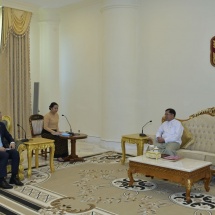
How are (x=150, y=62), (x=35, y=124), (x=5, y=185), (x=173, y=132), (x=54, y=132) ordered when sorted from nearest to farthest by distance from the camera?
(x=5, y=185) < (x=173, y=132) < (x=54, y=132) < (x=35, y=124) < (x=150, y=62)

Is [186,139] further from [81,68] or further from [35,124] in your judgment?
[81,68]

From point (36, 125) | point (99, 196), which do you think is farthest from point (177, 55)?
point (99, 196)

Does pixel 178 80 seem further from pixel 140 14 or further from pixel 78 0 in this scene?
pixel 78 0

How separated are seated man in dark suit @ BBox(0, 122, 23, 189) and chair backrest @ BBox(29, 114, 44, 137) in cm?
156

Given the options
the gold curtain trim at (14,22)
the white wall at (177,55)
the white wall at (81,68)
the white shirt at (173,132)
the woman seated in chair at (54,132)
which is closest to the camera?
the white shirt at (173,132)

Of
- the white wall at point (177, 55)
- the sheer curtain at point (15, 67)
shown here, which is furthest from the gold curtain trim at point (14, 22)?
the white wall at point (177, 55)

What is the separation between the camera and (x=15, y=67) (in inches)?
353

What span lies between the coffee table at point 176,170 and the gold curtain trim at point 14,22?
5.70 metres

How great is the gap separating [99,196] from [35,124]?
3095 mm

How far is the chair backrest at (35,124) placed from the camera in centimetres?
698

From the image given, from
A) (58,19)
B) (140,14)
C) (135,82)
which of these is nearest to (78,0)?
(58,19)

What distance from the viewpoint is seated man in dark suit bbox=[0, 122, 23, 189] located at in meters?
4.88

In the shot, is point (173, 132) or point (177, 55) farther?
point (177, 55)

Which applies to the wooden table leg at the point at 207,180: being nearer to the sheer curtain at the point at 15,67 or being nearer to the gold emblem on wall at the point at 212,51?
the gold emblem on wall at the point at 212,51
